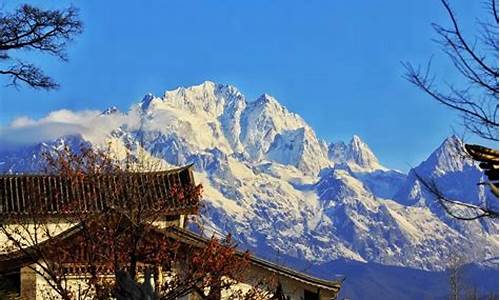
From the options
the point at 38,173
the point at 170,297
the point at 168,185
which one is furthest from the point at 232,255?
the point at 38,173

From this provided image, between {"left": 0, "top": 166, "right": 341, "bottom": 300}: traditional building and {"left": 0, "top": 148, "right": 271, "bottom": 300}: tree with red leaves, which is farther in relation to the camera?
{"left": 0, "top": 166, "right": 341, "bottom": 300}: traditional building

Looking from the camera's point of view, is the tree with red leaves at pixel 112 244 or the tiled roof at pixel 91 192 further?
the tiled roof at pixel 91 192

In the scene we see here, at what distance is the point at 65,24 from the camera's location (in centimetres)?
1862

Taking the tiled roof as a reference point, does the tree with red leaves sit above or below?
below

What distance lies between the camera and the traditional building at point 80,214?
68.8ft

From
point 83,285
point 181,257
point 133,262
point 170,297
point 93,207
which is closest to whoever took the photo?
point 133,262

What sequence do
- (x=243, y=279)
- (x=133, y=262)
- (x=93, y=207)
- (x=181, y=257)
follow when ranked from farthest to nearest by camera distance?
(x=243, y=279), (x=181, y=257), (x=93, y=207), (x=133, y=262)

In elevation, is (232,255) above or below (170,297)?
above

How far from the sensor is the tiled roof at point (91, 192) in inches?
830

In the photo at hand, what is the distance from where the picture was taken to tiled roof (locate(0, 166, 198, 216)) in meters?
21.1

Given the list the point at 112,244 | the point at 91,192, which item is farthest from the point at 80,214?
the point at 112,244

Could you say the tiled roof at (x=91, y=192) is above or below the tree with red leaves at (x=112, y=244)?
→ above

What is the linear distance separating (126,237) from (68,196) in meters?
6.48

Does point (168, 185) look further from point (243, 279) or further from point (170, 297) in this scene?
point (170, 297)
